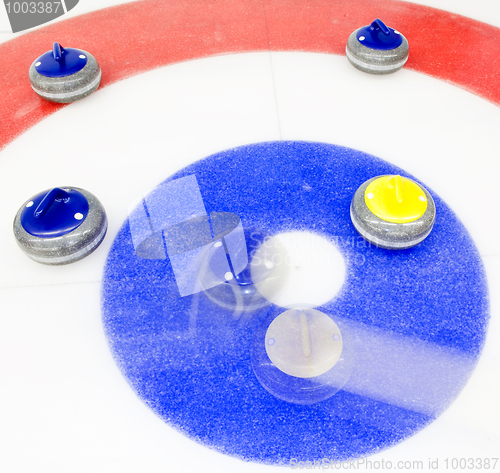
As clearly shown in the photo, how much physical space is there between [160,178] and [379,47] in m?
1.20

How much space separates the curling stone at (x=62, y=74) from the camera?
2.11m

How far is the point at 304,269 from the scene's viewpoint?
5.53ft

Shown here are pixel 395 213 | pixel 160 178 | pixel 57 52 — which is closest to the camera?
pixel 395 213

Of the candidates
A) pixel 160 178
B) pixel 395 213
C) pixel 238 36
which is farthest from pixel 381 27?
pixel 160 178

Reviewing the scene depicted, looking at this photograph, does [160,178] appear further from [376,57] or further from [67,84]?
[376,57]

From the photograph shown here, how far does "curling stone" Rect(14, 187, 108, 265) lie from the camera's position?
1607mm

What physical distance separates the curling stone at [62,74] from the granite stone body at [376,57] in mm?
1227

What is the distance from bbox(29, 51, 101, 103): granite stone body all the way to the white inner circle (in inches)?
46.5

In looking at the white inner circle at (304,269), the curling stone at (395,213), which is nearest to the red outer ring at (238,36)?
the curling stone at (395,213)

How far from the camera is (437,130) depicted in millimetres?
2107

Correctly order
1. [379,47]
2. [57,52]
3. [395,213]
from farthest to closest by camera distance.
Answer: [379,47] → [57,52] → [395,213]

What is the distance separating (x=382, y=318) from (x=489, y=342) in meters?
0.34

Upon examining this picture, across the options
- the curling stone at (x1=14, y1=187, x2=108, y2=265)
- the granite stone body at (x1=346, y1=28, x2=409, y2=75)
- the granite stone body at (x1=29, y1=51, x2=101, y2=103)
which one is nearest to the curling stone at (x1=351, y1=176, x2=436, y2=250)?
the granite stone body at (x1=346, y1=28, x2=409, y2=75)

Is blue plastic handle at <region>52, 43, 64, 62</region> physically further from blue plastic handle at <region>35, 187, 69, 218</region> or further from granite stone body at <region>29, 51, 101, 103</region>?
blue plastic handle at <region>35, 187, 69, 218</region>
